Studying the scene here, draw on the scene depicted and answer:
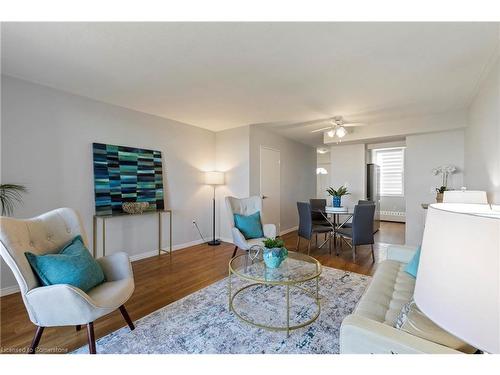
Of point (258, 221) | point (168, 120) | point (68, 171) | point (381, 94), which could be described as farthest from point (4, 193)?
point (381, 94)

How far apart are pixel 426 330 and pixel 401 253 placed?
4.40 feet

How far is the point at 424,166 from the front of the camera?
4.19 metres

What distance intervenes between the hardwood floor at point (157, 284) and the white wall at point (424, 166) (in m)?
0.79

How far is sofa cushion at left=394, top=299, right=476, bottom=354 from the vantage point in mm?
1023

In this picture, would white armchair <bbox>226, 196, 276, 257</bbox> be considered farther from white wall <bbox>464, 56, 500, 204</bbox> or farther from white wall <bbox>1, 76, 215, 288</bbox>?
white wall <bbox>464, 56, 500, 204</bbox>

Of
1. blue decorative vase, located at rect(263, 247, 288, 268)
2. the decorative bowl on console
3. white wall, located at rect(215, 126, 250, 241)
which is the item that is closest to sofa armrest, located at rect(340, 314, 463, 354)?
blue decorative vase, located at rect(263, 247, 288, 268)

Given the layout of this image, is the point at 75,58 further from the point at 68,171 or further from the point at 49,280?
the point at 49,280

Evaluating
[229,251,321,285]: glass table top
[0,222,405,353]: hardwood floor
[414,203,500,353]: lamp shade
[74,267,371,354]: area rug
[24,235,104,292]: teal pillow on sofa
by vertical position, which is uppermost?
[414,203,500,353]: lamp shade

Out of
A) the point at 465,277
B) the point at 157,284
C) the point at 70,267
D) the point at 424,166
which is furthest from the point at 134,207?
the point at 424,166

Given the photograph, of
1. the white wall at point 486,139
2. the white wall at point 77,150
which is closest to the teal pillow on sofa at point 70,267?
the white wall at point 77,150

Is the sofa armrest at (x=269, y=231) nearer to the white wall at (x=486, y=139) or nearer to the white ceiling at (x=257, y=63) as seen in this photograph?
the white ceiling at (x=257, y=63)

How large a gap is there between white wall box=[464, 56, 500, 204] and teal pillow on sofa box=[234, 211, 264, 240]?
2.63 m

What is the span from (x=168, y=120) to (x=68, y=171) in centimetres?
176

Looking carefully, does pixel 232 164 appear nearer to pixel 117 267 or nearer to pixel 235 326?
pixel 117 267
